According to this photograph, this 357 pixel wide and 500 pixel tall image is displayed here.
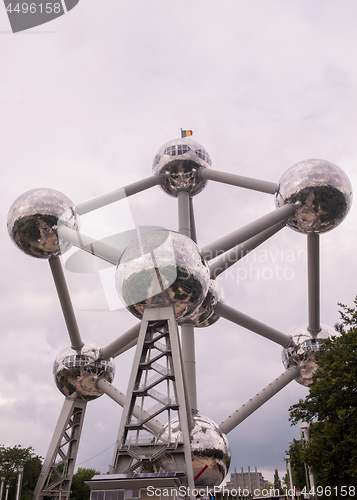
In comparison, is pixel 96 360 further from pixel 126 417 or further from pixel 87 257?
pixel 126 417

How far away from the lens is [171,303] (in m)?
12.2

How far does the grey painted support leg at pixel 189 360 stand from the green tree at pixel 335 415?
302 cm

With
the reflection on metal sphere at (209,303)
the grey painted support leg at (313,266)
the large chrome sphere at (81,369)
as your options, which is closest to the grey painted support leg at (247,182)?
the grey painted support leg at (313,266)

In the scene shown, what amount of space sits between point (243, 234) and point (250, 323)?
11.1 ft

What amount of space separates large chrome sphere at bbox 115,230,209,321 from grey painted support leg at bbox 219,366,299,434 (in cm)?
470

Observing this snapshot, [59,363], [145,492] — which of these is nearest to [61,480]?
[59,363]

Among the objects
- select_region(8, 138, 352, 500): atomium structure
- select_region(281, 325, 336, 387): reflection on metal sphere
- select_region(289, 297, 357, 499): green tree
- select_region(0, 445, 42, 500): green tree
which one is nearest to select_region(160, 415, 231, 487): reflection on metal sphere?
select_region(8, 138, 352, 500): atomium structure

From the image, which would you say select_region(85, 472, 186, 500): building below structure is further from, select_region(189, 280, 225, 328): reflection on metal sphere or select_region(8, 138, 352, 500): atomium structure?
select_region(189, 280, 225, 328): reflection on metal sphere

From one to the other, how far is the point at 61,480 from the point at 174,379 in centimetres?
953

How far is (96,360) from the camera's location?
17.5 metres

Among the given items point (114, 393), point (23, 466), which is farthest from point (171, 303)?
point (23, 466)

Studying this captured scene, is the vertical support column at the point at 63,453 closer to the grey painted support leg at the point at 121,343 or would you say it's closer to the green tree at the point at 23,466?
the grey painted support leg at the point at 121,343

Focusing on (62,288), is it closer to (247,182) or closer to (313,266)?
(247,182)

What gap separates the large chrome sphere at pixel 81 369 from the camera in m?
17.4
